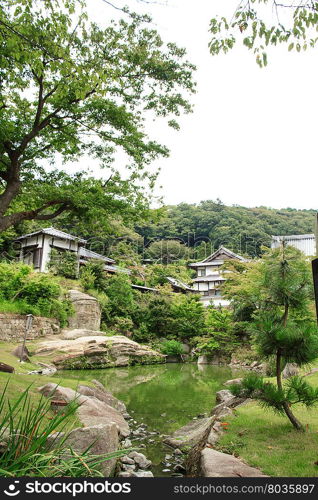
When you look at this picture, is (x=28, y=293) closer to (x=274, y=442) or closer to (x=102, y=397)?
(x=102, y=397)


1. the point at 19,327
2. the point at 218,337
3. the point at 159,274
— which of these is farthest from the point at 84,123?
the point at 159,274

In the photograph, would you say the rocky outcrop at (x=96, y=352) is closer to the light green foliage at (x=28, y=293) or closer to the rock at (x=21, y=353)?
the light green foliage at (x=28, y=293)

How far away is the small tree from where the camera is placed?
442cm

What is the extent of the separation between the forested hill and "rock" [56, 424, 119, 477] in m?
35.8

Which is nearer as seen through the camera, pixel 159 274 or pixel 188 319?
pixel 188 319

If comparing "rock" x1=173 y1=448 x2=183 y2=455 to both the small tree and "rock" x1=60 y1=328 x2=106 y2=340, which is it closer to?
the small tree

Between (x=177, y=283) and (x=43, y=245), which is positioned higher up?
(x=43, y=245)

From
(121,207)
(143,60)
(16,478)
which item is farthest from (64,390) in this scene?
(143,60)

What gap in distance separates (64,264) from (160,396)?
46.0 ft

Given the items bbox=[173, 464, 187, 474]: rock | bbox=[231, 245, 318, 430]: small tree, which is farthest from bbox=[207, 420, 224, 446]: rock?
bbox=[231, 245, 318, 430]: small tree

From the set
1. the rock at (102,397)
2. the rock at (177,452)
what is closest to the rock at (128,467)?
the rock at (177,452)

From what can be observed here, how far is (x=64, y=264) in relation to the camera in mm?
21969

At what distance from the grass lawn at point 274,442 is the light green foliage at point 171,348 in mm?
14879

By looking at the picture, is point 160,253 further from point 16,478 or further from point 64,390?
point 16,478
